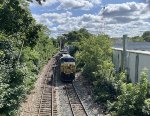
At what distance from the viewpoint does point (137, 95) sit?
20031 mm

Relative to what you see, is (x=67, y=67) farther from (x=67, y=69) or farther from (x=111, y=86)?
(x=111, y=86)

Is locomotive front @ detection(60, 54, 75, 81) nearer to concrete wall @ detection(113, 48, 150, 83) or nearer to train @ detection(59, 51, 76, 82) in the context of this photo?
train @ detection(59, 51, 76, 82)

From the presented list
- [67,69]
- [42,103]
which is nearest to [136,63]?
[67,69]

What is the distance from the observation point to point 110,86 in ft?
102

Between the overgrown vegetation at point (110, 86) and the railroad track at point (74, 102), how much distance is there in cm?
169

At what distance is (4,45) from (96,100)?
945 cm

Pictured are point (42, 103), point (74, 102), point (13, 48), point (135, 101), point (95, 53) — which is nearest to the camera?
point (135, 101)

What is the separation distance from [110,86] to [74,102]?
3.79m

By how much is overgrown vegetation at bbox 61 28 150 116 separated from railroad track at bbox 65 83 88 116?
5.56ft

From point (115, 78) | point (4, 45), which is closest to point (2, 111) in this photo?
A: point (4, 45)

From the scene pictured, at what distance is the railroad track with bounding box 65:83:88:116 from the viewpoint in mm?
25630

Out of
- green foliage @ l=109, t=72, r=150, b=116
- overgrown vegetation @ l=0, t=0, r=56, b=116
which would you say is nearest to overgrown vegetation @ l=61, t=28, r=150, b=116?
green foliage @ l=109, t=72, r=150, b=116

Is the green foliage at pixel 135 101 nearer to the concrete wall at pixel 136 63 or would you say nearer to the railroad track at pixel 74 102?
the railroad track at pixel 74 102

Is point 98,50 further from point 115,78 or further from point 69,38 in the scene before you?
point 69,38
